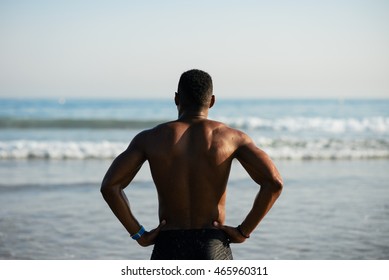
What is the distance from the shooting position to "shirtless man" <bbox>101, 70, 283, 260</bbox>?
301cm

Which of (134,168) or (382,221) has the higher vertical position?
(134,168)

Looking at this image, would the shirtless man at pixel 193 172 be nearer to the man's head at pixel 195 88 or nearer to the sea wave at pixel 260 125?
the man's head at pixel 195 88

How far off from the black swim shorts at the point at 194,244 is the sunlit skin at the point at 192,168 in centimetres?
3

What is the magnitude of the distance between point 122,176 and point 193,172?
0.35m

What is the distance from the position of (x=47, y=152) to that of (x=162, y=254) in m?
11.3

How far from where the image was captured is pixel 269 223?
24.2 feet

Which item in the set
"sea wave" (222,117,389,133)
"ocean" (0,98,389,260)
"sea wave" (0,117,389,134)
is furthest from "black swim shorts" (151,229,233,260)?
"sea wave" (0,117,389,134)

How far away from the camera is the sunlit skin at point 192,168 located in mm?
3004

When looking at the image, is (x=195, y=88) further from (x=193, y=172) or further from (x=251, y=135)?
(x=251, y=135)

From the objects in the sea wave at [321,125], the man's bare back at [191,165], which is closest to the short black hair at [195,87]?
the man's bare back at [191,165]

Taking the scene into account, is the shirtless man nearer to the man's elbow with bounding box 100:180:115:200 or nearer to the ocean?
the man's elbow with bounding box 100:180:115:200
